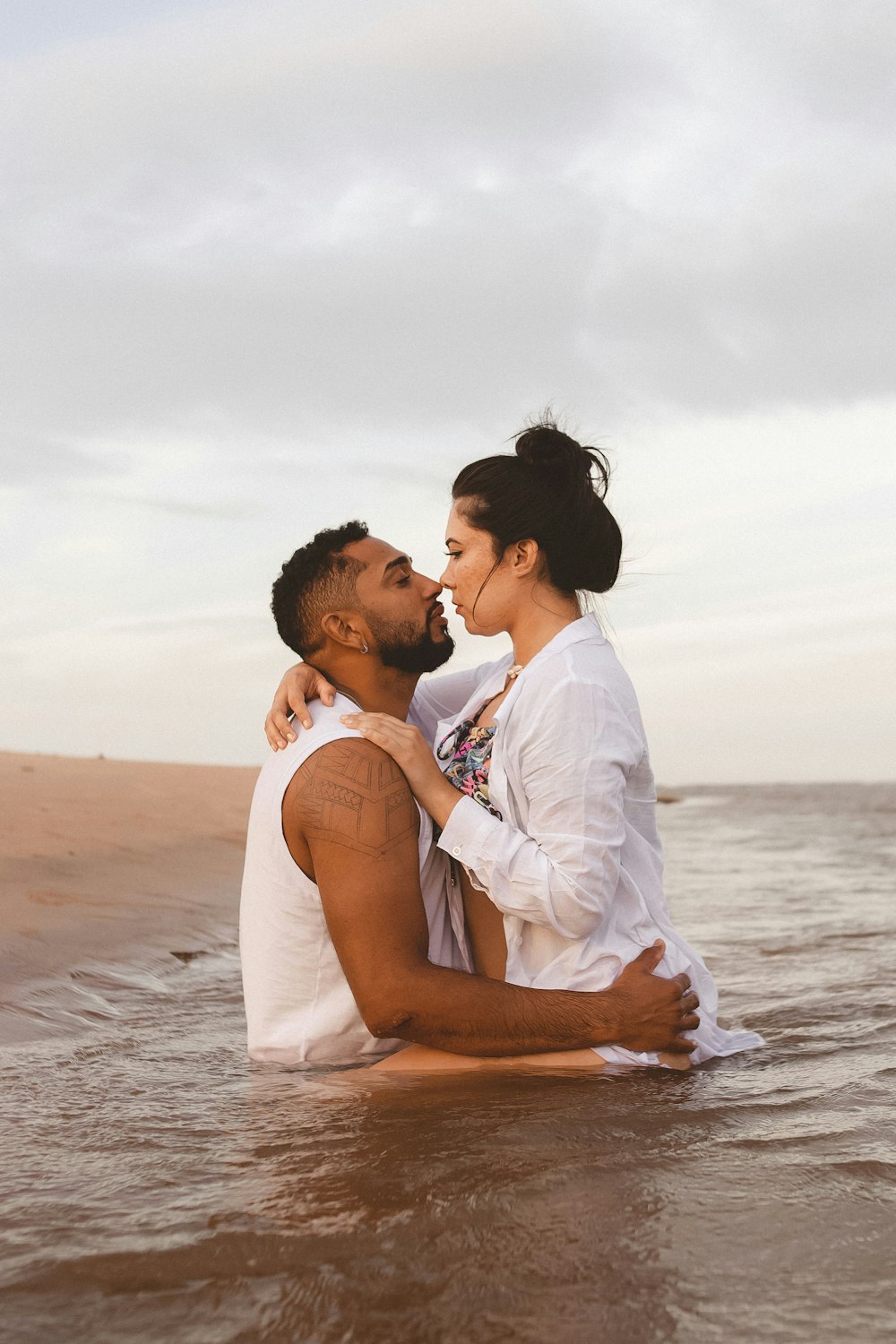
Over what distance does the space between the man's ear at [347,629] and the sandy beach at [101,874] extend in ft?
6.31

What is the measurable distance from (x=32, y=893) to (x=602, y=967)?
461 centimetres

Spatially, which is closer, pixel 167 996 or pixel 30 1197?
pixel 30 1197

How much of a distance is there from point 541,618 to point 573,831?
759 millimetres

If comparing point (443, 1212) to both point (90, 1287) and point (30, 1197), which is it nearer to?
point (90, 1287)

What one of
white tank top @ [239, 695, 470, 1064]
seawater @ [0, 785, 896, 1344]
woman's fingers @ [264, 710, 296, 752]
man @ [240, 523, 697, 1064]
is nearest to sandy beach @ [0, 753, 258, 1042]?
white tank top @ [239, 695, 470, 1064]

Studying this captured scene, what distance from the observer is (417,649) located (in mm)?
4094

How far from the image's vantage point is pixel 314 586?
4098 mm

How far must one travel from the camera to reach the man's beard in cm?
405

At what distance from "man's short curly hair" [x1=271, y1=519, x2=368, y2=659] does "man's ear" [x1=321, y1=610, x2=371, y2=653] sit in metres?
0.03

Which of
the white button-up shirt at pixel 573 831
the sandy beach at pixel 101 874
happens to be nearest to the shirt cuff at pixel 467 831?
the white button-up shirt at pixel 573 831

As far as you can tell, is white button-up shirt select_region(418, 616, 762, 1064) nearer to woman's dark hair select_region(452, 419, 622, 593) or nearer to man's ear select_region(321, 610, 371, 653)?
woman's dark hair select_region(452, 419, 622, 593)

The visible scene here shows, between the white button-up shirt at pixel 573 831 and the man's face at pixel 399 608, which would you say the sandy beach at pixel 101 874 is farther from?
the white button-up shirt at pixel 573 831

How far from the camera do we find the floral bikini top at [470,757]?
3.80 m

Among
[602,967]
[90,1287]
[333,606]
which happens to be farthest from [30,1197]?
[333,606]
